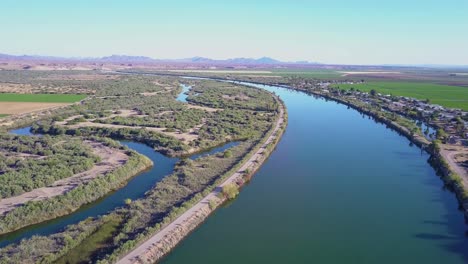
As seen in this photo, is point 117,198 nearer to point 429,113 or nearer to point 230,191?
point 230,191

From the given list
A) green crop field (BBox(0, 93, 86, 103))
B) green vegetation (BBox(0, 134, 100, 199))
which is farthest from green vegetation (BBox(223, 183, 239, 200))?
green crop field (BBox(0, 93, 86, 103))

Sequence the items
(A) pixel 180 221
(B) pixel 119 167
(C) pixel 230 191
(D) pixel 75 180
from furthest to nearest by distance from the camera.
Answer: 1. (B) pixel 119 167
2. (D) pixel 75 180
3. (C) pixel 230 191
4. (A) pixel 180 221

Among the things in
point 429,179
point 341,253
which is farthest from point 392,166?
point 341,253

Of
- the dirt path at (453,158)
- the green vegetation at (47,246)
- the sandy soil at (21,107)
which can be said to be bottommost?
the green vegetation at (47,246)

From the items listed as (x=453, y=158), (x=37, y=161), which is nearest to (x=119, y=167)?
(x=37, y=161)

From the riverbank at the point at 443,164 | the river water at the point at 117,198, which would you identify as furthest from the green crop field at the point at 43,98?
the riverbank at the point at 443,164

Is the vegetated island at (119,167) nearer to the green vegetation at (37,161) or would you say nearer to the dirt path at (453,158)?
the green vegetation at (37,161)

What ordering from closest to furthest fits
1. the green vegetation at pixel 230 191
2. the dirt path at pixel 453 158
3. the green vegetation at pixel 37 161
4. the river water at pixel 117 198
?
the river water at pixel 117 198
the green vegetation at pixel 37 161
the green vegetation at pixel 230 191
the dirt path at pixel 453 158
